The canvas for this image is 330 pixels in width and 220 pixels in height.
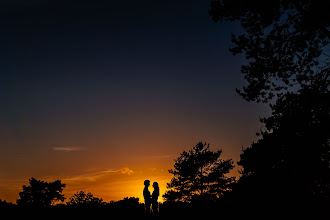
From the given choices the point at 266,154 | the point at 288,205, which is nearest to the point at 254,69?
the point at 288,205

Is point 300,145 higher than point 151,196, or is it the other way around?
point 300,145

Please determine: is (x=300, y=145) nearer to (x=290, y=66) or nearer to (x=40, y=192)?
(x=290, y=66)

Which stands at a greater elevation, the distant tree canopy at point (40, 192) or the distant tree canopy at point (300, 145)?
the distant tree canopy at point (40, 192)

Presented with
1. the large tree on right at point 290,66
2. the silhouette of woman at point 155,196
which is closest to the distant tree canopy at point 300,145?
the large tree on right at point 290,66

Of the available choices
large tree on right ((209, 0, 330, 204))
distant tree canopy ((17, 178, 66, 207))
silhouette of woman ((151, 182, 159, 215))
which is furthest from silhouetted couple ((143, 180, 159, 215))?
distant tree canopy ((17, 178, 66, 207))

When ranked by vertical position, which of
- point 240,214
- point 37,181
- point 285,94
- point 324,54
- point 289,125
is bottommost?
point 240,214

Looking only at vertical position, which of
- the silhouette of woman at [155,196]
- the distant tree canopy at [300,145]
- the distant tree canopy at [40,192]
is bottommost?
the silhouette of woman at [155,196]

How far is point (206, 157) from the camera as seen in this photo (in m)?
42.8

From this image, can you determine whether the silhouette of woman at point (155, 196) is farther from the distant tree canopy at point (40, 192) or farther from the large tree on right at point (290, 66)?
the distant tree canopy at point (40, 192)

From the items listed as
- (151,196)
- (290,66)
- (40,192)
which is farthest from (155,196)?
(40,192)

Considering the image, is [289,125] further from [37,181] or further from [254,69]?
[37,181]

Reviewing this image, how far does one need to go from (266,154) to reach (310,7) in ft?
52.4

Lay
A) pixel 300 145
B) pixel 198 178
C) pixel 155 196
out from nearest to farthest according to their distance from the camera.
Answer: pixel 155 196, pixel 300 145, pixel 198 178

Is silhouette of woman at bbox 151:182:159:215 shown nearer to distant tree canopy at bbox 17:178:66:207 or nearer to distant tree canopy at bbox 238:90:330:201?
distant tree canopy at bbox 238:90:330:201
